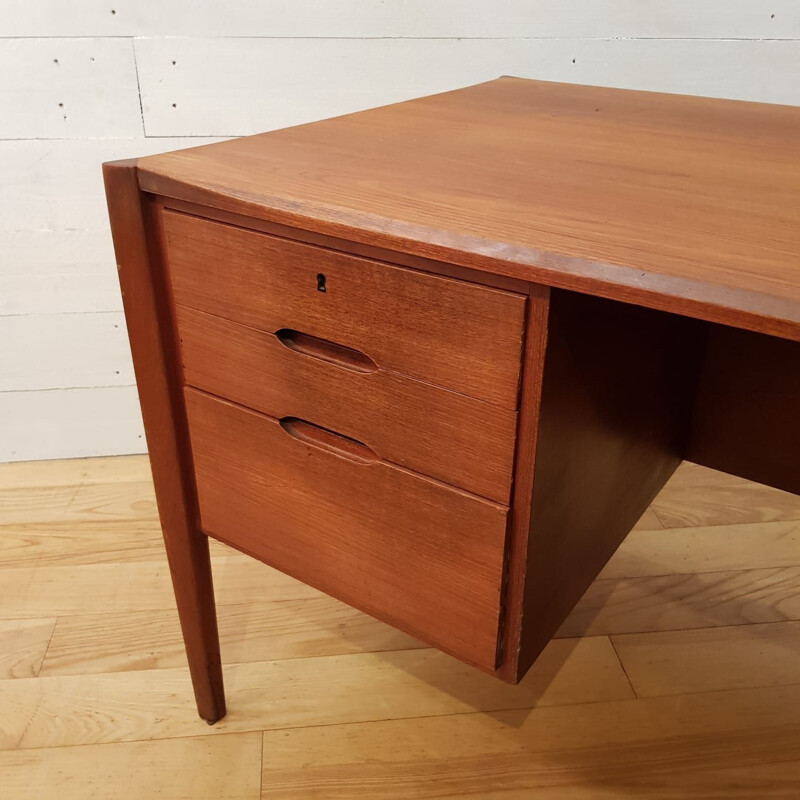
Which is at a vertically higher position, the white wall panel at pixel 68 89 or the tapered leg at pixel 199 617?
the white wall panel at pixel 68 89

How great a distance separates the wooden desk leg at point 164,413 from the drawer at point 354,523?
0.8 inches

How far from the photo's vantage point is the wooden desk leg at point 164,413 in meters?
0.72

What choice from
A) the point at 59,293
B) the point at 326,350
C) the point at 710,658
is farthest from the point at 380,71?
the point at 710,658

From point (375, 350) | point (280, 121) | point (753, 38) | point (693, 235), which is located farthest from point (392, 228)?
point (753, 38)

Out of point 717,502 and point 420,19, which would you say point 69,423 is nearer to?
point 420,19

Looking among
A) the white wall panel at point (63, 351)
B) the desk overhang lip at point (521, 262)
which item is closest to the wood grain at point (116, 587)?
the white wall panel at point (63, 351)

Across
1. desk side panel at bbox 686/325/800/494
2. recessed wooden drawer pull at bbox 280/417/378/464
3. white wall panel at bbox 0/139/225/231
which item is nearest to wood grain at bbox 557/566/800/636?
desk side panel at bbox 686/325/800/494

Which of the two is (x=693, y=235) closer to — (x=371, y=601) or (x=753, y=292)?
(x=753, y=292)

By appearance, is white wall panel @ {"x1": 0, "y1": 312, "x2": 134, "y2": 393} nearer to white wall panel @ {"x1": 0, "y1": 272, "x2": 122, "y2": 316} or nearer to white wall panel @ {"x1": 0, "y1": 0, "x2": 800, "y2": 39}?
white wall panel @ {"x1": 0, "y1": 272, "x2": 122, "y2": 316}

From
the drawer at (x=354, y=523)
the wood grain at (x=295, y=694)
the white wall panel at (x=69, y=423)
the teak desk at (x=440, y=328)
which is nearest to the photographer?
the teak desk at (x=440, y=328)

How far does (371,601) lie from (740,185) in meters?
0.47

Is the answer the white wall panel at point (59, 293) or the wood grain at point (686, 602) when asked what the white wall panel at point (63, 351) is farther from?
the wood grain at point (686, 602)

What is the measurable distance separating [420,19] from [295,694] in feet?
3.20

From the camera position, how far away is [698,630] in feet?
3.82
